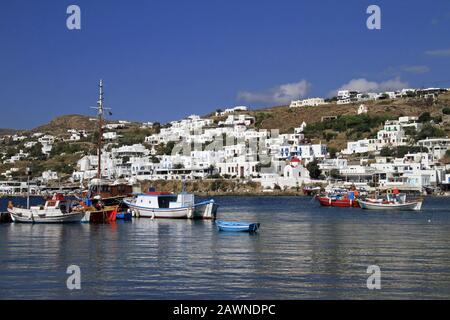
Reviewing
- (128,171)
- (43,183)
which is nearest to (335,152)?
(128,171)

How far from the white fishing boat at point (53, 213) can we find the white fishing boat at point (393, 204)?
32.8 meters

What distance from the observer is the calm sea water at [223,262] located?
19.1 m

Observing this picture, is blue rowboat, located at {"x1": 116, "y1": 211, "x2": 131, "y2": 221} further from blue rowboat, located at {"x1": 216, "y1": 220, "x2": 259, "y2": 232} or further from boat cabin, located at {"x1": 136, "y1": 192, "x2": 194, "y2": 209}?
blue rowboat, located at {"x1": 216, "y1": 220, "x2": 259, "y2": 232}

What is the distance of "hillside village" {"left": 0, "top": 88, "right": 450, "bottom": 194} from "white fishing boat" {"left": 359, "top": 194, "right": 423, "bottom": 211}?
1364 inches

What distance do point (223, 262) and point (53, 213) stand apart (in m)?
23.1

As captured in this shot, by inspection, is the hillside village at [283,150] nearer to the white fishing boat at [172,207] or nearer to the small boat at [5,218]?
the white fishing boat at [172,207]

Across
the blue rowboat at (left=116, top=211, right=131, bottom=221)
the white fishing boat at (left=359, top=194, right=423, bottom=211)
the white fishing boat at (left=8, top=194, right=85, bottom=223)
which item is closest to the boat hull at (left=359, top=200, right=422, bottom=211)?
the white fishing boat at (left=359, top=194, right=423, bottom=211)

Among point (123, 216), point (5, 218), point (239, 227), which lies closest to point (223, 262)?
point (239, 227)

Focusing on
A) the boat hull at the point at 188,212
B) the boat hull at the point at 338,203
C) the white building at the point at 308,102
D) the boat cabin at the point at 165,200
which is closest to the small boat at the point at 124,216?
the boat cabin at the point at 165,200

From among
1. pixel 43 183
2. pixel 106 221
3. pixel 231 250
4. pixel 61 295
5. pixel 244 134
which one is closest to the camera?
pixel 61 295

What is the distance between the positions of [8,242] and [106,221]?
47.1 feet

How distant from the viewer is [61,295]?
18.6 metres

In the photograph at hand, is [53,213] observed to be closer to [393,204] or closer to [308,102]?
[393,204]
